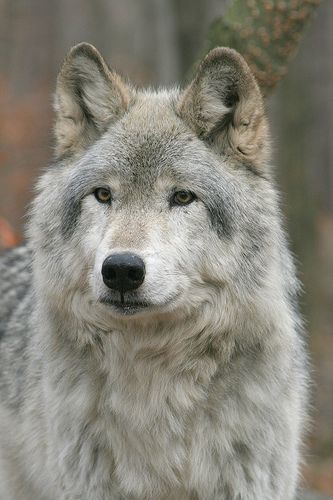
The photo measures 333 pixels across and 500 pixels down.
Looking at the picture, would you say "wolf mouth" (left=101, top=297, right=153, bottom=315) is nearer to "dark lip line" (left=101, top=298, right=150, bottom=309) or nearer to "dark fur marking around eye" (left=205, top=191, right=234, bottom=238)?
"dark lip line" (left=101, top=298, right=150, bottom=309)

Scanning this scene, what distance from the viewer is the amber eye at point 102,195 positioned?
16.7 ft

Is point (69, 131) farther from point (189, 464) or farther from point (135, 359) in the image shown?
point (189, 464)

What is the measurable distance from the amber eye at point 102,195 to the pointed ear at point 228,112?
2.14 feet

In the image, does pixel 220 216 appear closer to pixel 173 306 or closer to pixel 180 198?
pixel 180 198

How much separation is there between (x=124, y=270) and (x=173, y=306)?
44cm

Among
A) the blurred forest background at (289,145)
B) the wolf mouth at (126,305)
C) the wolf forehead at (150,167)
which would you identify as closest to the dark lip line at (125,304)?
the wolf mouth at (126,305)

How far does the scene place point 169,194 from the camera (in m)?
5.00

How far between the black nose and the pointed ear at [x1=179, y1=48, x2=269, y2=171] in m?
1.07

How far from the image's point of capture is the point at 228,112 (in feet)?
17.2

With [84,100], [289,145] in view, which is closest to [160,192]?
[84,100]

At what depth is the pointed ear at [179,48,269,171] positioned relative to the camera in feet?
Result: 16.9

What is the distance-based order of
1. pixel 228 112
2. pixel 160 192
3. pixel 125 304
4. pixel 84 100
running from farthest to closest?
1. pixel 84 100
2. pixel 228 112
3. pixel 160 192
4. pixel 125 304

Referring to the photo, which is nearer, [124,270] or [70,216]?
[124,270]

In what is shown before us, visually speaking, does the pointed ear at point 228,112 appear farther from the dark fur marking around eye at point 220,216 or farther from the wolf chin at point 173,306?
the dark fur marking around eye at point 220,216
